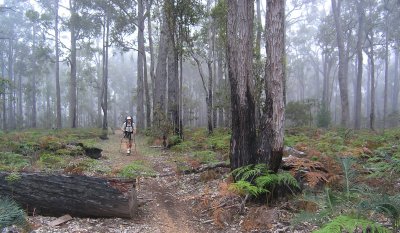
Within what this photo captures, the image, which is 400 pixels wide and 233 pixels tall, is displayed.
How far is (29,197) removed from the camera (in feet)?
15.5

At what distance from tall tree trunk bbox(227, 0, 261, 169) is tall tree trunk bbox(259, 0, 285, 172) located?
0.56 meters

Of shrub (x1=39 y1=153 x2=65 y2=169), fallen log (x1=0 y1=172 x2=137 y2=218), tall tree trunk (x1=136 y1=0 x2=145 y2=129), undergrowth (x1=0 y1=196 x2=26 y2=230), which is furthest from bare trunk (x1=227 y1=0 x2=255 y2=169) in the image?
tall tree trunk (x1=136 y1=0 x2=145 y2=129)

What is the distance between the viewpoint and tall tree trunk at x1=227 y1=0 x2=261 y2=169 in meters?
5.54

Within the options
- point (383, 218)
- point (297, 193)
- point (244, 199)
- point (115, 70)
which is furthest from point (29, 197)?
point (115, 70)

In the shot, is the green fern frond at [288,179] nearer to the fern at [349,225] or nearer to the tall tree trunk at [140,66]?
the fern at [349,225]

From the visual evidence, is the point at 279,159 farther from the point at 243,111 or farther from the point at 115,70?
the point at 115,70

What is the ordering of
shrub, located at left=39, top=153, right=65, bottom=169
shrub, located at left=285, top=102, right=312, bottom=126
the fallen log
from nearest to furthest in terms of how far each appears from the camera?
the fallen log, shrub, located at left=39, top=153, right=65, bottom=169, shrub, located at left=285, top=102, right=312, bottom=126

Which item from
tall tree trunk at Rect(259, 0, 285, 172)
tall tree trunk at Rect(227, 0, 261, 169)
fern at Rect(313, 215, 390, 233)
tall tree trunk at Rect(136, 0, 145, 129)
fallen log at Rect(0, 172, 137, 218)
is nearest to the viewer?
fern at Rect(313, 215, 390, 233)

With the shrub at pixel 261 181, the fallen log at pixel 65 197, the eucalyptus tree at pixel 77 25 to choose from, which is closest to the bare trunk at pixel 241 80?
the shrub at pixel 261 181

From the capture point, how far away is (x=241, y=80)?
5551 mm

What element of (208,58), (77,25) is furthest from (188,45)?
(77,25)

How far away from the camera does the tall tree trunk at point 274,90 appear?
15.9ft

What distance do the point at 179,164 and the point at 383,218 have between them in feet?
16.9

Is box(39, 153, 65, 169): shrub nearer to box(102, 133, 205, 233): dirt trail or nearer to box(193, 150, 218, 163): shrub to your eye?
box(102, 133, 205, 233): dirt trail
